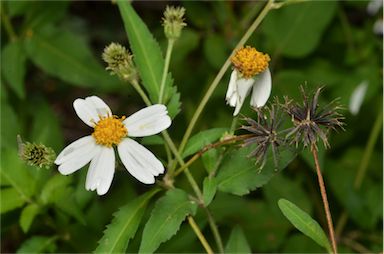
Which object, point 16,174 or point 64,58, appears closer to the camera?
point 16,174

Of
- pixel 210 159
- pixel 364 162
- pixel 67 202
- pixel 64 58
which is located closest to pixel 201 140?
pixel 210 159

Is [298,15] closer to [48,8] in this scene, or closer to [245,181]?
[48,8]

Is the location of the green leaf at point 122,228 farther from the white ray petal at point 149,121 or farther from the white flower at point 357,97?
the white flower at point 357,97

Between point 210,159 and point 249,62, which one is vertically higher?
point 249,62

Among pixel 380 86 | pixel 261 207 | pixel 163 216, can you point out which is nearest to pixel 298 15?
pixel 380 86

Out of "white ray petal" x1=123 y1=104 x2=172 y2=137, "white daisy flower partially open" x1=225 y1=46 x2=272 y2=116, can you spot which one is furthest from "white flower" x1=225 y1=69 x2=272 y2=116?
"white ray petal" x1=123 y1=104 x2=172 y2=137

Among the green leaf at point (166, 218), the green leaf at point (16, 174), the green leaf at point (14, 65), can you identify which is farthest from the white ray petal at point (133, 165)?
the green leaf at point (14, 65)

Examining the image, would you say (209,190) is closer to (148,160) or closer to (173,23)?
(148,160)
